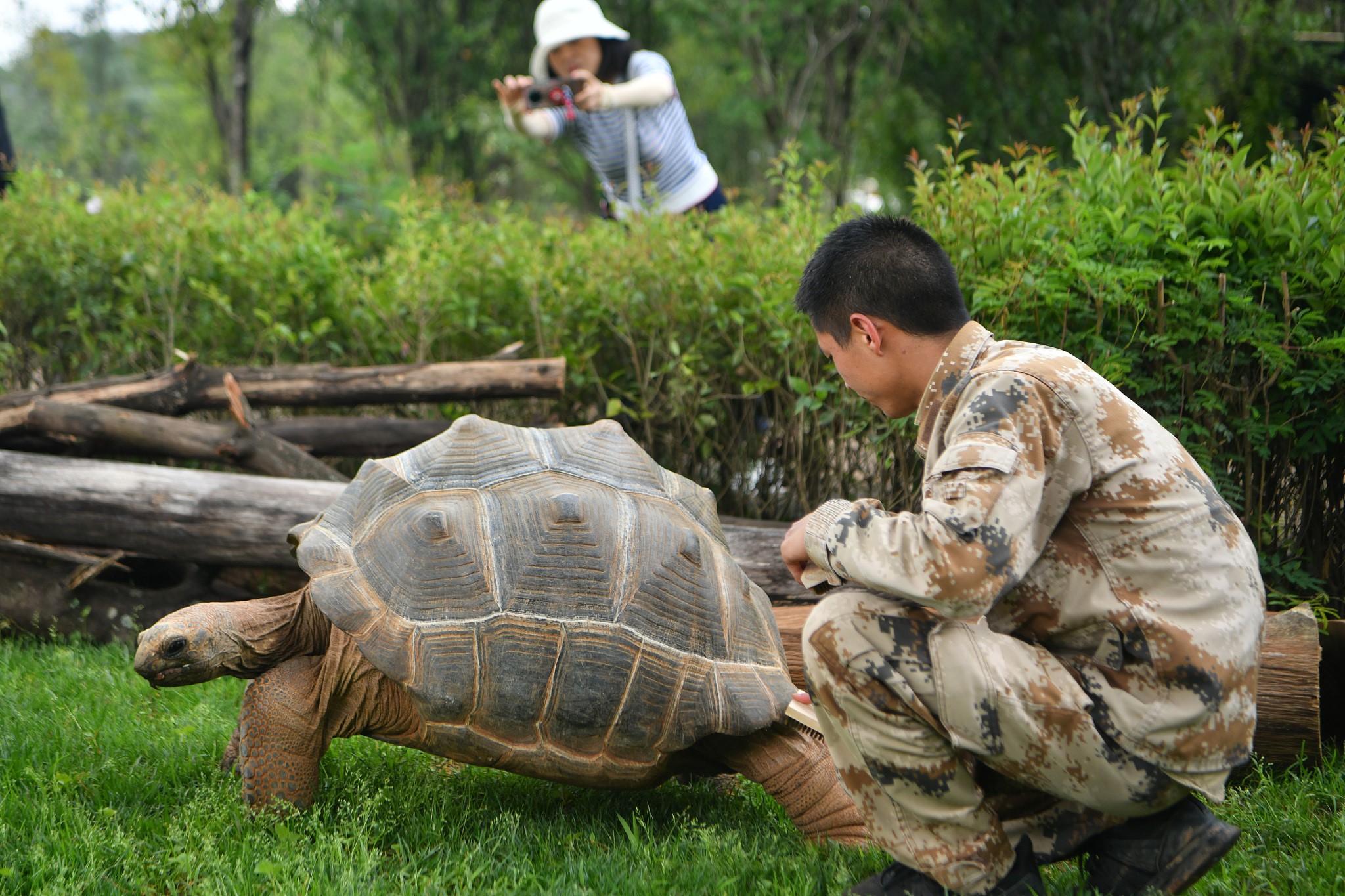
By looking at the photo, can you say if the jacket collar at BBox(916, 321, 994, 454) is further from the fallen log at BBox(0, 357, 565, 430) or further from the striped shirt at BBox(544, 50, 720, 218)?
the striped shirt at BBox(544, 50, 720, 218)

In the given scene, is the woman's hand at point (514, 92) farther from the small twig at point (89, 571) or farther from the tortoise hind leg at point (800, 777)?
the tortoise hind leg at point (800, 777)

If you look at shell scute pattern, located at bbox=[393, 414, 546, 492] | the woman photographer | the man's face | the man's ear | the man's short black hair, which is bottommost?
shell scute pattern, located at bbox=[393, 414, 546, 492]

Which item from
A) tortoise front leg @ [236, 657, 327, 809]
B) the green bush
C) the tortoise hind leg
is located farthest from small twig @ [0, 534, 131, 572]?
the tortoise hind leg

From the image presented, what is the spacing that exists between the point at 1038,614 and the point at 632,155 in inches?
179

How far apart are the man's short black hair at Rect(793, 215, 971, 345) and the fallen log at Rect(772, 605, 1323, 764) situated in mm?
1179

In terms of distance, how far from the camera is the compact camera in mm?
6102

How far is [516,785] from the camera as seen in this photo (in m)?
3.35

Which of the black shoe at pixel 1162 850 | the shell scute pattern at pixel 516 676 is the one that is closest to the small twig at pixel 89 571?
the shell scute pattern at pixel 516 676

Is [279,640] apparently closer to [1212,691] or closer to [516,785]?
[516,785]

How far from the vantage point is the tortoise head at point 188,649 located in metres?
2.90

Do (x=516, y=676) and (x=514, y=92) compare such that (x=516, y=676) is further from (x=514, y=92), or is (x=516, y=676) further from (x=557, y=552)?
(x=514, y=92)

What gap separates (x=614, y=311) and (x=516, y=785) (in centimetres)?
259

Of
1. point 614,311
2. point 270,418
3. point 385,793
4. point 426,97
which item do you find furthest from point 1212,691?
point 426,97

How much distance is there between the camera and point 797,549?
2.37 meters
